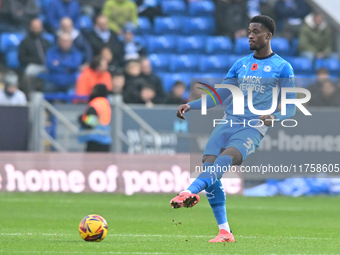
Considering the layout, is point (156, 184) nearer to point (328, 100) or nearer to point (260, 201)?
point (260, 201)

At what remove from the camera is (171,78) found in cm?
1802

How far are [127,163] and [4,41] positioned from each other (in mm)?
5261

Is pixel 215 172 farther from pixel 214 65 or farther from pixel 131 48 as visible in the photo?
pixel 214 65

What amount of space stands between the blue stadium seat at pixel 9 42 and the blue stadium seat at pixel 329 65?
8403mm

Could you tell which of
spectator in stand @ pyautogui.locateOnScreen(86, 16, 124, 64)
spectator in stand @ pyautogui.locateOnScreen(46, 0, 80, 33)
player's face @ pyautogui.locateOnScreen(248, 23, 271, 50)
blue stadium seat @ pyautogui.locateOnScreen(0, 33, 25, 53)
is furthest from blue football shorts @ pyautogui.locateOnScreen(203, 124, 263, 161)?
spectator in stand @ pyautogui.locateOnScreen(46, 0, 80, 33)

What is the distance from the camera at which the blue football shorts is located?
6414 millimetres

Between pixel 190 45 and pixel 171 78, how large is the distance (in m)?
1.82

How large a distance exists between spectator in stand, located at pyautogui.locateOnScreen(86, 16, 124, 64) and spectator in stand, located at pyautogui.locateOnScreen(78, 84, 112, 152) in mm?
3840

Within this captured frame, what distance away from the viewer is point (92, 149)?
13273 millimetres

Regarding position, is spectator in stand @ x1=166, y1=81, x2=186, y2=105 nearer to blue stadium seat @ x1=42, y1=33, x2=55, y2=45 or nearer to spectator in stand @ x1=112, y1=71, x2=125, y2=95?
spectator in stand @ x1=112, y1=71, x2=125, y2=95

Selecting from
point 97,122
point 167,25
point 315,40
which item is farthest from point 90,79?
point 315,40

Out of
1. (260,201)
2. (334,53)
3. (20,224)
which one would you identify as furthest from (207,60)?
(20,224)

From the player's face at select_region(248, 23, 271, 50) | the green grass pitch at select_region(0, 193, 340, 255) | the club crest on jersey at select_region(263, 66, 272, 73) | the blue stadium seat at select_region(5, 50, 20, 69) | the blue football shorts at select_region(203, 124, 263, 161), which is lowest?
the green grass pitch at select_region(0, 193, 340, 255)

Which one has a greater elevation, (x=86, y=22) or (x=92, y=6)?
(x=92, y=6)
